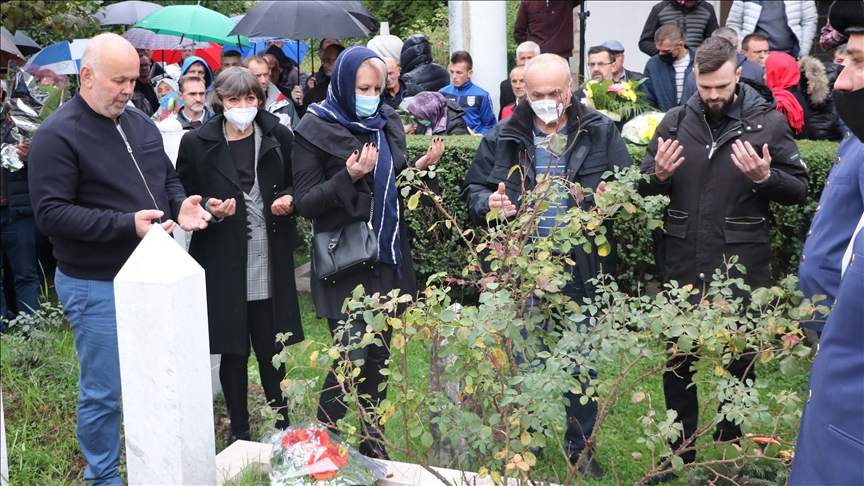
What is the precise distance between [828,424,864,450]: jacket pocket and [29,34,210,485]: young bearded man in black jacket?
2.73 meters

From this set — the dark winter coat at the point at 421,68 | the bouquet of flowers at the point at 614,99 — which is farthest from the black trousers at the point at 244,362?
the dark winter coat at the point at 421,68

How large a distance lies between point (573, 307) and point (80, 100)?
2460mm

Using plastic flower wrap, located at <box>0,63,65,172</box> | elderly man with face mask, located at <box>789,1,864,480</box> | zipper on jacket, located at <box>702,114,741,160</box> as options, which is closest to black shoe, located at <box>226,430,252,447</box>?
zipper on jacket, located at <box>702,114,741,160</box>

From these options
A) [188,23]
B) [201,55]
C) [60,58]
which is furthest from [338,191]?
[201,55]

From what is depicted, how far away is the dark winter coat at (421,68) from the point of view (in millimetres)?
8383

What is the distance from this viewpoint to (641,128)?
6.24 metres

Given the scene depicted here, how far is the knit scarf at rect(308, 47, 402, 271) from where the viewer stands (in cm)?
406

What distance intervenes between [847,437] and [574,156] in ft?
7.92

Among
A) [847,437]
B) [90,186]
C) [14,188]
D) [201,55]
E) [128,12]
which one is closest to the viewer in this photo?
[847,437]

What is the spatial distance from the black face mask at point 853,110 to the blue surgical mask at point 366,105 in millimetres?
2292

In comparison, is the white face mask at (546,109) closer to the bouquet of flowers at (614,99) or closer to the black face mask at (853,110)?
the black face mask at (853,110)

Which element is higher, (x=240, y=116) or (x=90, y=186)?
(x=240, y=116)

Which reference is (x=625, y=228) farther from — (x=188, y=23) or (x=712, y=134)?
(x=188, y=23)

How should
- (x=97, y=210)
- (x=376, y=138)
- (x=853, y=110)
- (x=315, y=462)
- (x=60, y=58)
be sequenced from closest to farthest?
(x=853, y=110), (x=315, y=462), (x=97, y=210), (x=376, y=138), (x=60, y=58)
